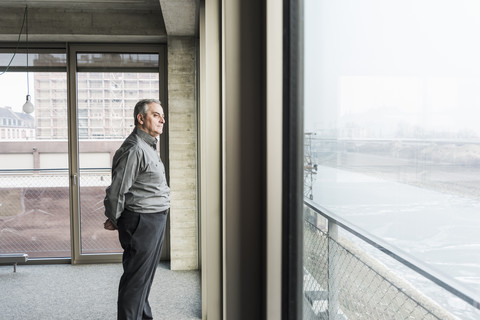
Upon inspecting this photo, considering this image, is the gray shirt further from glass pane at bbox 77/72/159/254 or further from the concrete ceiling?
glass pane at bbox 77/72/159/254

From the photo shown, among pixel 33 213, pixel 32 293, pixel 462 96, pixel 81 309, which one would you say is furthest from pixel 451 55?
pixel 33 213

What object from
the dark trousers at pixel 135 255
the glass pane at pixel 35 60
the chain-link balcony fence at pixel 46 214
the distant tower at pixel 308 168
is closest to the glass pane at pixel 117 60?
the glass pane at pixel 35 60

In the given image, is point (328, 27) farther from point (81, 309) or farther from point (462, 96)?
point (81, 309)

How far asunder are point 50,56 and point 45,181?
1057 millimetres

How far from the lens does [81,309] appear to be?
2.50 m

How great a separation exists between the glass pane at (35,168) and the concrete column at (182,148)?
97 cm

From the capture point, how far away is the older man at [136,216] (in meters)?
1.95

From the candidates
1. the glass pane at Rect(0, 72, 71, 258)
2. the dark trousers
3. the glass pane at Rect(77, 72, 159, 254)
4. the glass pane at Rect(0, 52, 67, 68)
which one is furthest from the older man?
the glass pane at Rect(0, 52, 67, 68)

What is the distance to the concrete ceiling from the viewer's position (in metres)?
3.12

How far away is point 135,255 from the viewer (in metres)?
1.99

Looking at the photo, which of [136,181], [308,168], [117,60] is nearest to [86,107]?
[117,60]

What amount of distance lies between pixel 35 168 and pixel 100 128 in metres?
0.64

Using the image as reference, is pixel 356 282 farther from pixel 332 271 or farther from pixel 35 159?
pixel 35 159

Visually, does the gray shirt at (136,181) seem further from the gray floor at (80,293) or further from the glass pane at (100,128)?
the glass pane at (100,128)
